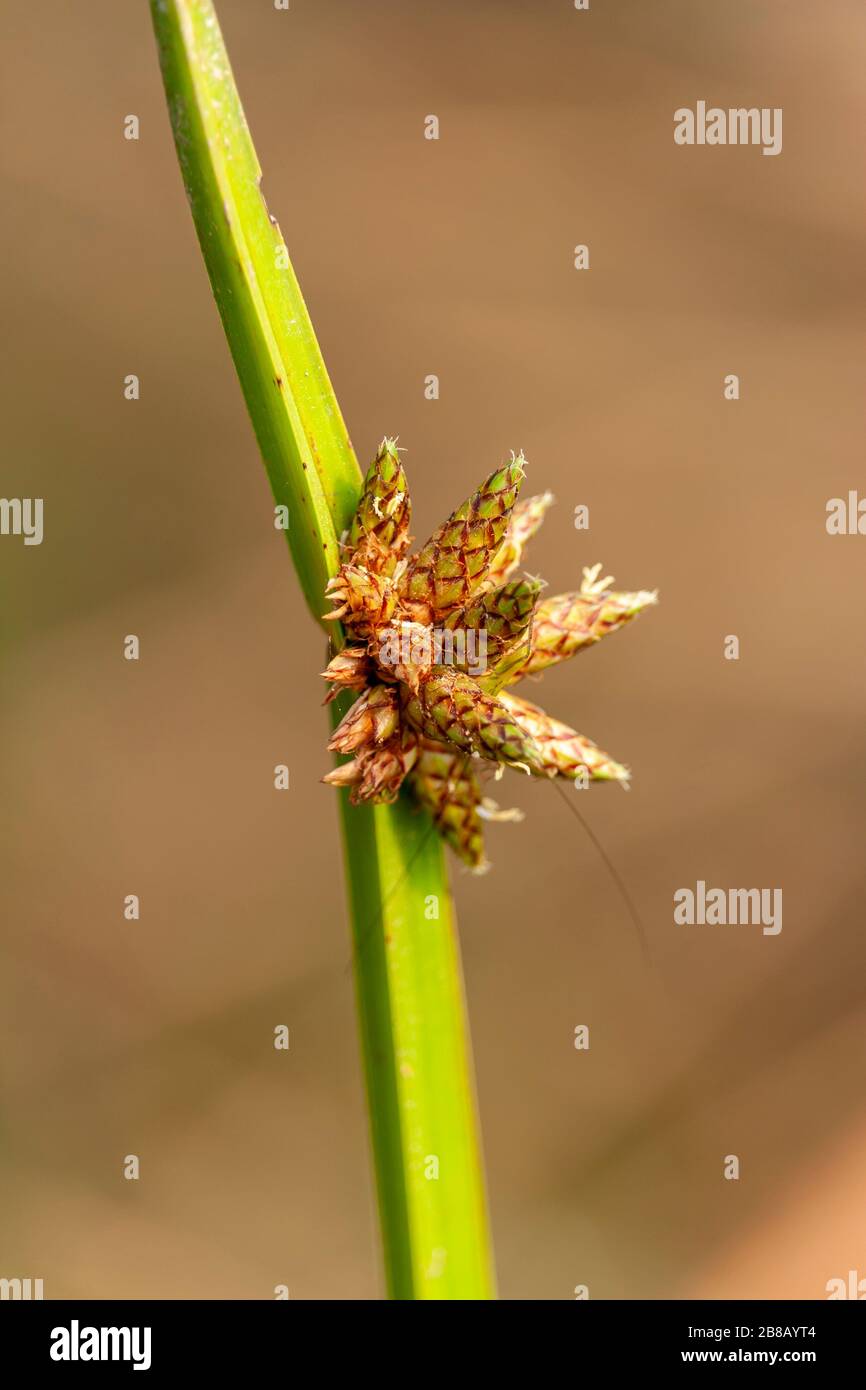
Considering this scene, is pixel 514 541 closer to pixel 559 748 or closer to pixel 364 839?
pixel 559 748

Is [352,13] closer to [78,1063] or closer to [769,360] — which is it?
[769,360]

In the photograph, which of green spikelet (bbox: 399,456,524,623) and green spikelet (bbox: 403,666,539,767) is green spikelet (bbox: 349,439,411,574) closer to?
green spikelet (bbox: 399,456,524,623)

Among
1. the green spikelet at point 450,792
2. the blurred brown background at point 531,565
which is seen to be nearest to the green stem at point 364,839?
the green spikelet at point 450,792

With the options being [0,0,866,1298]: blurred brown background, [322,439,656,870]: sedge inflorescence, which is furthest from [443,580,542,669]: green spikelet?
[0,0,866,1298]: blurred brown background

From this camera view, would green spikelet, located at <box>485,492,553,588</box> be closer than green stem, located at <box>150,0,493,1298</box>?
No

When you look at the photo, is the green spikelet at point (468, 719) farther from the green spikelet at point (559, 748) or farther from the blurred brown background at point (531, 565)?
the blurred brown background at point (531, 565)

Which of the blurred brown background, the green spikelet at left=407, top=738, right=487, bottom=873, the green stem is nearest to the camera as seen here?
the green stem
